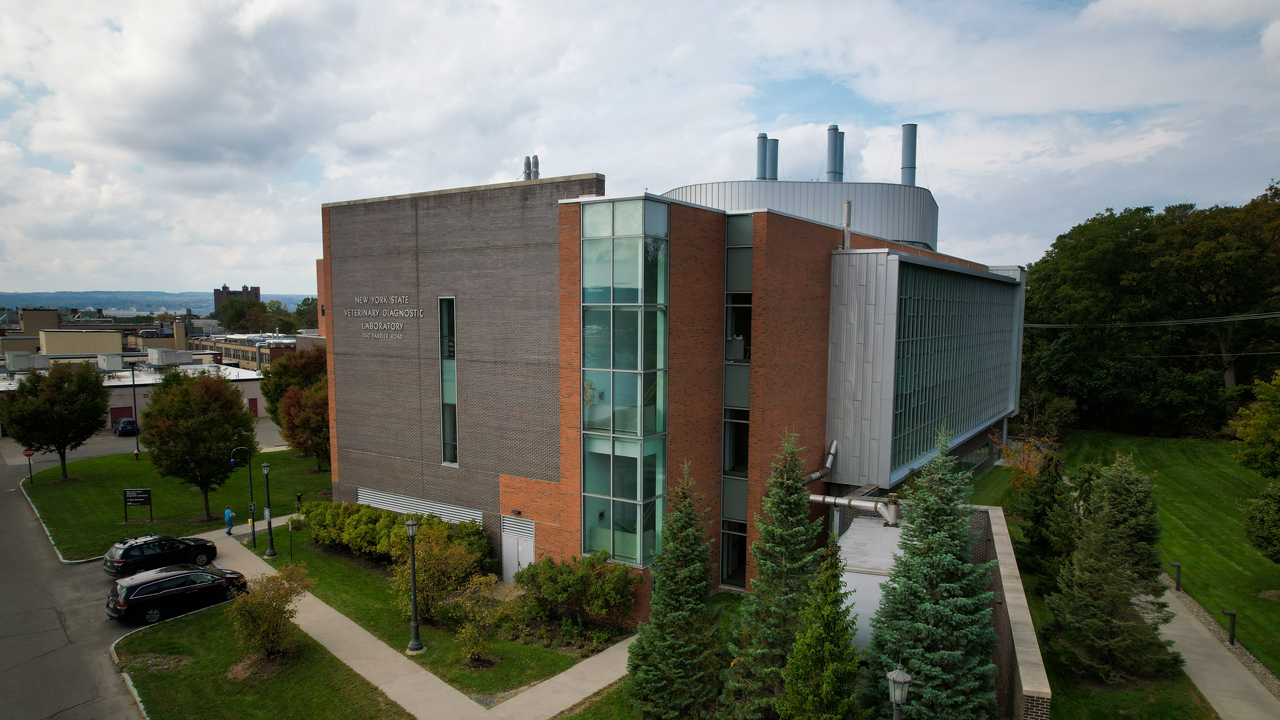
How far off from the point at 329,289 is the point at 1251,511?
96.4 ft

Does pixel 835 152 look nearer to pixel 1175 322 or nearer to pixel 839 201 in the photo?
pixel 839 201

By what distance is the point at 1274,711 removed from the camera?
13.5 m

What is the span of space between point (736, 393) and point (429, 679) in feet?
35.2

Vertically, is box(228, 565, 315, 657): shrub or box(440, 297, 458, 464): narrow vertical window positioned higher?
box(440, 297, 458, 464): narrow vertical window

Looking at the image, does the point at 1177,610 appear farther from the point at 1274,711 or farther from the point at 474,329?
the point at 474,329

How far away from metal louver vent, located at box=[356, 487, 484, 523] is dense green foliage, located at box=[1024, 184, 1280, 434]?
152 feet

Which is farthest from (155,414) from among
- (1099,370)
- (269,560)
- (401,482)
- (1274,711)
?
(1099,370)

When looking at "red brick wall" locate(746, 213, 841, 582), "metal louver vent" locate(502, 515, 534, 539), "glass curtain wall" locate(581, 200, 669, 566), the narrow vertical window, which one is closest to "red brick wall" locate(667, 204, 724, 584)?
"glass curtain wall" locate(581, 200, 669, 566)

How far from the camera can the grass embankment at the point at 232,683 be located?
43.2 feet

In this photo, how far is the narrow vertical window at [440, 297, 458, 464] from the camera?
21047 mm

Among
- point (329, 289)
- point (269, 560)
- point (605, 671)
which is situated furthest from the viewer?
point (329, 289)

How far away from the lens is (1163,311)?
4784 cm

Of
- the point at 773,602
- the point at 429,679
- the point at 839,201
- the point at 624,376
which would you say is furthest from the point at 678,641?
the point at 839,201

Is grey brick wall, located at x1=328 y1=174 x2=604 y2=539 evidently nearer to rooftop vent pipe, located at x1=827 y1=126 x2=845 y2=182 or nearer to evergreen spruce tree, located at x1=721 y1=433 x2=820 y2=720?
evergreen spruce tree, located at x1=721 y1=433 x2=820 y2=720
